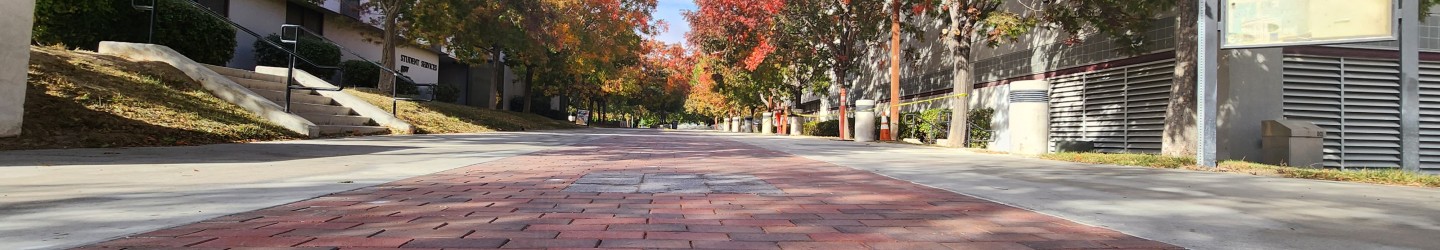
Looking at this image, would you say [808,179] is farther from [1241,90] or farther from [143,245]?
[1241,90]

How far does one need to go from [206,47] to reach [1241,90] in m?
20.6

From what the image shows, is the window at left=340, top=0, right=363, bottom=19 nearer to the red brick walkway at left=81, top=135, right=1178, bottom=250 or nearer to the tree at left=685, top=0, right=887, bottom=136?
the tree at left=685, top=0, right=887, bottom=136

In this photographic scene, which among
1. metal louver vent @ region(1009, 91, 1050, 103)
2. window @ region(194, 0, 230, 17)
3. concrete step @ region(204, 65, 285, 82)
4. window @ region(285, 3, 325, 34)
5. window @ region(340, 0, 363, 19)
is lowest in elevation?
metal louver vent @ region(1009, 91, 1050, 103)

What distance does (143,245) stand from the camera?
112 inches

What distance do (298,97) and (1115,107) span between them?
16.3m

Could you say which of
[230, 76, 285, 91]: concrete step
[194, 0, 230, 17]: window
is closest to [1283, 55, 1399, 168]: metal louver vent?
[230, 76, 285, 91]: concrete step

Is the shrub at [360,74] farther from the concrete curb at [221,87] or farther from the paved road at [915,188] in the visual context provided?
the paved road at [915,188]

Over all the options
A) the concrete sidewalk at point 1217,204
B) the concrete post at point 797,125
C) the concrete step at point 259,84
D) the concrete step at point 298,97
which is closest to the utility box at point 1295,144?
the concrete sidewalk at point 1217,204

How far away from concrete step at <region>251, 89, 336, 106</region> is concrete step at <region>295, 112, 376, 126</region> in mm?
710

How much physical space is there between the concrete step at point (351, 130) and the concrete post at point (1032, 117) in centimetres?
1148

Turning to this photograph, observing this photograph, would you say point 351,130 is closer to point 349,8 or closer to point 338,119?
point 338,119

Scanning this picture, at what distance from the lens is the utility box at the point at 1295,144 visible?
11.2 meters

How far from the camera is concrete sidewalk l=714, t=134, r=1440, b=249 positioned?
3535mm

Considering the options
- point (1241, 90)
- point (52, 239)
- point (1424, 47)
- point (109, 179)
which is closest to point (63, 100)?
point (109, 179)
